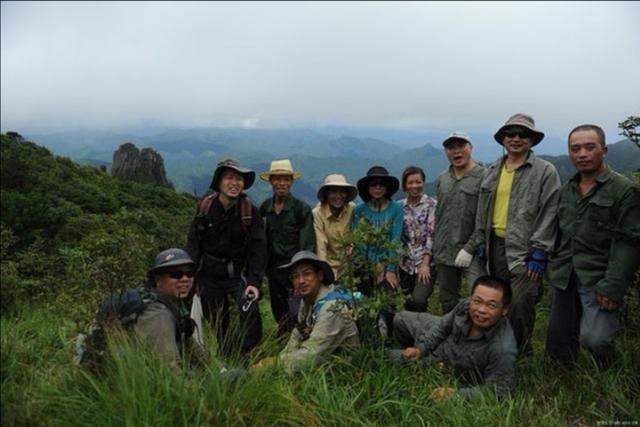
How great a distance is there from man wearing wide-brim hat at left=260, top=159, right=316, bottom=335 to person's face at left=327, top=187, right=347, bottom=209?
0.30m

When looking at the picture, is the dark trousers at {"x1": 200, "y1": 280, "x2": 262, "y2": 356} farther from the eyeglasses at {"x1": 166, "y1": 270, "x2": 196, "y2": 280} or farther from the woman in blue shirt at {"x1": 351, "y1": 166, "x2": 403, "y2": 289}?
the woman in blue shirt at {"x1": 351, "y1": 166, "x2": 403, "y2": 289}

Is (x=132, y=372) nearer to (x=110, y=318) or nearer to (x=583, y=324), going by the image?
(x=110, y=318)

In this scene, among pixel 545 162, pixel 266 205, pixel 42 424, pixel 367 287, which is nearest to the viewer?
pixel 42 424

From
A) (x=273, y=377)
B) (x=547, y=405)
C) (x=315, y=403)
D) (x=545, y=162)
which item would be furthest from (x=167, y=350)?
(x=545, y=162)

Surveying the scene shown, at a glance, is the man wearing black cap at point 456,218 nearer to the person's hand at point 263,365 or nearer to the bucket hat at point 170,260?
the person's hand at point 263,365

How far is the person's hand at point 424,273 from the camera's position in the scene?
562 cm

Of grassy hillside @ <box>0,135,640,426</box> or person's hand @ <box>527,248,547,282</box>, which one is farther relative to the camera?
person's hand @ <box>527,248,547,282</box>

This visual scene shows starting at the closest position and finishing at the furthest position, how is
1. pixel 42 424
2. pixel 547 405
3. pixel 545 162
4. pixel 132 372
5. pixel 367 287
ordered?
pixel 42 424 → pixel 132 372 → pixel 547 405 → pixel 545 162 → pixel 367 287

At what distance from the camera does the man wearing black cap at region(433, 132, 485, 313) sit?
516cm

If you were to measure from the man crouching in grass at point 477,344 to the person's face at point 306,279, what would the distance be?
920 millimetres

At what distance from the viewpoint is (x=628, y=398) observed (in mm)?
3877

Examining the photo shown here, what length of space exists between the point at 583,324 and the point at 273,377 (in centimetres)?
265

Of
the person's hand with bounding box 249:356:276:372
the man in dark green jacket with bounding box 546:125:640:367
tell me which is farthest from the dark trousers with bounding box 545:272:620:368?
the person's hand with bounding box 249:356:276:372

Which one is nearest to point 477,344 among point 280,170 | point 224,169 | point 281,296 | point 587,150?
point 587,150
